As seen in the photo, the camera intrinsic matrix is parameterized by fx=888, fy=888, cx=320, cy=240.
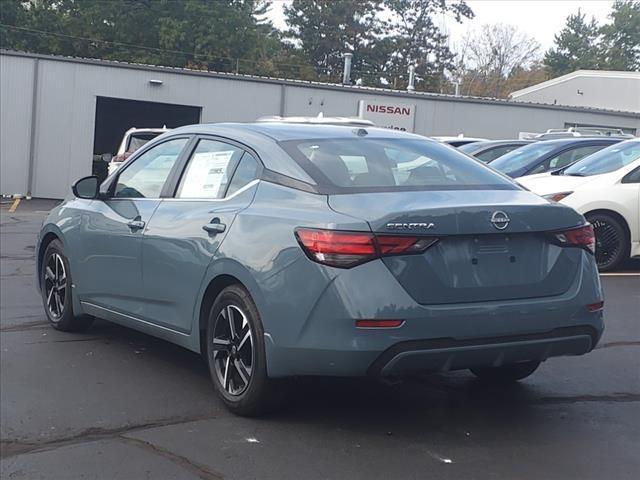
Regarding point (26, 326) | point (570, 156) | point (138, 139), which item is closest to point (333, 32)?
point (138, 139)

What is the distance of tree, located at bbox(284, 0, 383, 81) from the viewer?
62594mm

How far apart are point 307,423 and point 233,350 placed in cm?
57

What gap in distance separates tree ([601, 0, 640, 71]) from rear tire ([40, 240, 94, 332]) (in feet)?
225

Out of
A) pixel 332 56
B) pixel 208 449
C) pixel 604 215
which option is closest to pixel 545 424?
pixel 208 449

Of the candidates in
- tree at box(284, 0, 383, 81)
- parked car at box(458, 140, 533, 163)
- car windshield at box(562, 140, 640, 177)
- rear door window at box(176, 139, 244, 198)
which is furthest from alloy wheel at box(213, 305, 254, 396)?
tree at box(284, 0, 383, 81)

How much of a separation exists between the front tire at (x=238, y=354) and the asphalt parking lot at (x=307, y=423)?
12 centimetres

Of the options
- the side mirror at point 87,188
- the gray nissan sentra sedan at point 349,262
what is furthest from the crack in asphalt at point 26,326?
the gray nissan sentra sedan at point 349,262

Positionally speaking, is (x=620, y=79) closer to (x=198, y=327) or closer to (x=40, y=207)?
(x=40, y=207)

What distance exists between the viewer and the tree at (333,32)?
205 feet

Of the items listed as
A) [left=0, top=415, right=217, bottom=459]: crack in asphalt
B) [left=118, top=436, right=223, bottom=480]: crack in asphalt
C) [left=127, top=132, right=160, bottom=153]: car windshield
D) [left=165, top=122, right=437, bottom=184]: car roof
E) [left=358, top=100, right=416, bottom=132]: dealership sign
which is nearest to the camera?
[left=118, top=436, right=223, bottom=480]: crack in asphalt

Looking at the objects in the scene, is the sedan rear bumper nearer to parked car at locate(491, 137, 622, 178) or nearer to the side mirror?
the side mirror

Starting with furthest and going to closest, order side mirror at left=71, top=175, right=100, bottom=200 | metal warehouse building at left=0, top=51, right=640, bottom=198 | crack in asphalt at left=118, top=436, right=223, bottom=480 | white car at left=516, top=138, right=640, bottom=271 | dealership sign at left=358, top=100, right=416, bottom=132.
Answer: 1. dealership sign at left=358, top=100, right=416, bottom=132
2. metal warehouse building at left=0, top=51, right=640, bottom=198
3. white car at left=516, top=138, right=640, bottom=271
4. side mirror at left=71, top=175, right=100, bottom=200
5. crack in asphalt at left=118, top=436, right=223, bottom=480

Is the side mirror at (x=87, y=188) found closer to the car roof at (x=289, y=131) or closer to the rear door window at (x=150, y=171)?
the rear door window at (x=150, y=171)

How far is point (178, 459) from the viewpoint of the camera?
4.29m
